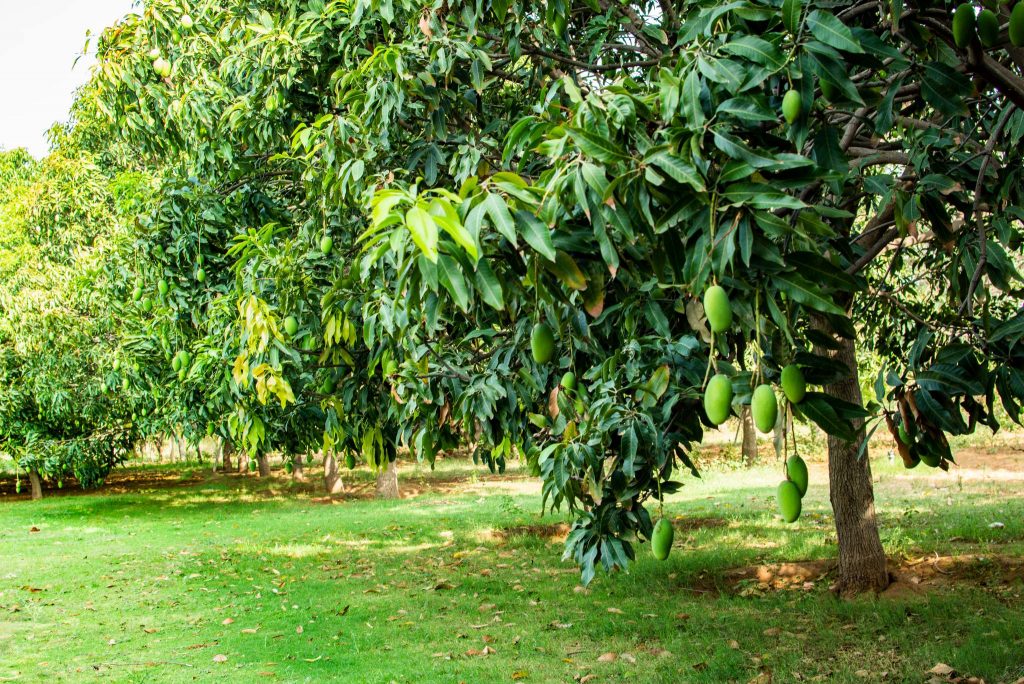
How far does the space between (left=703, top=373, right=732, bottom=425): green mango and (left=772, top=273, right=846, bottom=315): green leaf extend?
0.73ft

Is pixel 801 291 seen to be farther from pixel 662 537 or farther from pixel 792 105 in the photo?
pixel 662 537

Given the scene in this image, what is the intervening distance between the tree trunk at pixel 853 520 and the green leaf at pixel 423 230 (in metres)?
5.78

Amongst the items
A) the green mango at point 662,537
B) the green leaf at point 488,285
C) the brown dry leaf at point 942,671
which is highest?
the green leaf at point 488,285

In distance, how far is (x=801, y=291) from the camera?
1.75 meters

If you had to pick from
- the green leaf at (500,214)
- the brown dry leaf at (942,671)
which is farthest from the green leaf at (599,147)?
the brown dry leaf at (942,671)

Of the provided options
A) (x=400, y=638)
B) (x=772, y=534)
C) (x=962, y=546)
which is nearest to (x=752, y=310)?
(x=400, y=638)

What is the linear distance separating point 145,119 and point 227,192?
2.63 feet

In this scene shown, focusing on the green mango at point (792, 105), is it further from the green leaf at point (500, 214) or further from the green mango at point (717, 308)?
the green leaf at point (500, 214)

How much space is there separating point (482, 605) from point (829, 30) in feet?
21.6

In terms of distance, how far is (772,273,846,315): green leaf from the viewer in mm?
1713

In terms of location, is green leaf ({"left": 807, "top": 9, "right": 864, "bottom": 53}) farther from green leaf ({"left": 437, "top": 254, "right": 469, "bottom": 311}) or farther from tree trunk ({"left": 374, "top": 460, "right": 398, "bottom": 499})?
tree trunk ({"left": 374, "top": 460, "right": 398, "bottom": 499})

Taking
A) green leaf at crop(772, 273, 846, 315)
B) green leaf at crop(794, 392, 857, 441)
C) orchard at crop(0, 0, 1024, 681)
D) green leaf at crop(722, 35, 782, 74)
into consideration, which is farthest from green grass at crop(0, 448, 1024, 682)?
green leaf at crop(722, 35, 782, 74)

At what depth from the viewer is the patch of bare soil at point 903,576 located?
6879 mm

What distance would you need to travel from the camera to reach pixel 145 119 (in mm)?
6559
